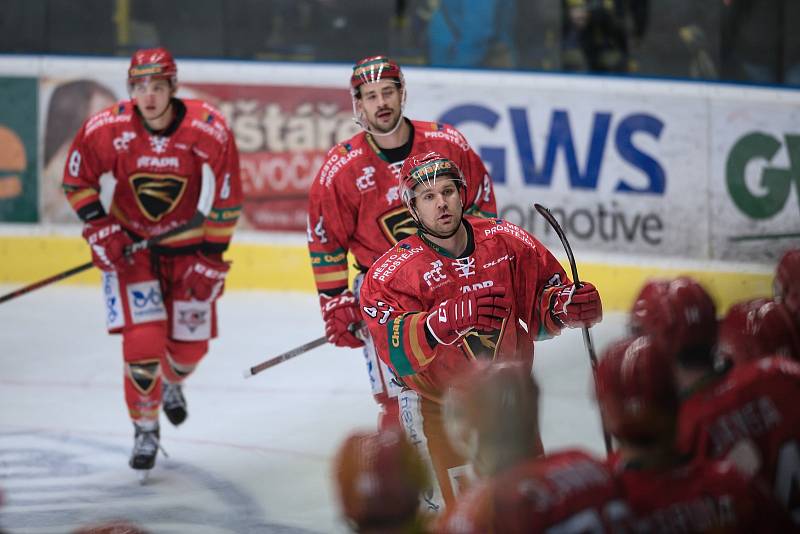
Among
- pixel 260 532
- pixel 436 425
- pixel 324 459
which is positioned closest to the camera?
pixel 436 425

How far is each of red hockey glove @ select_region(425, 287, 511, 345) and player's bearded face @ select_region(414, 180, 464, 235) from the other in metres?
0.27

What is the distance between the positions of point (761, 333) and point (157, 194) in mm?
3276

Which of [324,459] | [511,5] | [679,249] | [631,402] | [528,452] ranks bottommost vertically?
[324,459]

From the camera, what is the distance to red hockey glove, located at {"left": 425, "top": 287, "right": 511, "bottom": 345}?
140 inches

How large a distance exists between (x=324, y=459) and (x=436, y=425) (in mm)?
1509

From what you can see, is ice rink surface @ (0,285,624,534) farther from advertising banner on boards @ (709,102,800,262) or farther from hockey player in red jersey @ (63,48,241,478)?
advertising banner on boards @ (709,102,800,262)

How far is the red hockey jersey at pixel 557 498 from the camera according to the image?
6.72ft

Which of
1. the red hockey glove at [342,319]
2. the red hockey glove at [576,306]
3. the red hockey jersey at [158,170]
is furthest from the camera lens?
the red hockey jersey at [158,170]

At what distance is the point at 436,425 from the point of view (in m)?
3.96

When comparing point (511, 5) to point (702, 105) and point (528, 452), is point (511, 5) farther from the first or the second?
point (528, 452)

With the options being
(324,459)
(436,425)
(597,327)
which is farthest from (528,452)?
(597,327)

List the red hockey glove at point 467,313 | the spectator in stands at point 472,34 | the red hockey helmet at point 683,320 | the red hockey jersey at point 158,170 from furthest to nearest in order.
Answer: the spectator in stands at point 472,34 < the red hockey jersey at point 158,170 < the red hockey glove at point 467,313 < the red hockey helmet at point 683,320

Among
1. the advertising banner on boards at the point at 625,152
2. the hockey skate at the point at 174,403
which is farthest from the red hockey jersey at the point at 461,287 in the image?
the advertising banner on boards at the point at 625,152

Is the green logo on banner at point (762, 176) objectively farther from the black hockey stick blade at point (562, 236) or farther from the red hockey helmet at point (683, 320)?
the red hockey helmet at point (683, 320)
